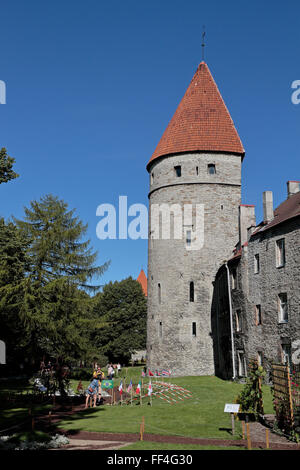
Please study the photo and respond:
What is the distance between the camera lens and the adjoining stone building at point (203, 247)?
2853cm

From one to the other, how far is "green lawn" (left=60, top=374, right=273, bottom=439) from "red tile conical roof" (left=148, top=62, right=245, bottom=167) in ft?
69.4

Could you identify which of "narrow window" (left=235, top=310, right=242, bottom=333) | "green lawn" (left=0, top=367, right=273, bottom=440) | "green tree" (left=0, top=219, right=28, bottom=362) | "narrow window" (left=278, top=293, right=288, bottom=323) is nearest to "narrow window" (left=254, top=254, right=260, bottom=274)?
"narrow window" (left=278, top=293, right=288, bottom=323)

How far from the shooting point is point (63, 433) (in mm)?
13727

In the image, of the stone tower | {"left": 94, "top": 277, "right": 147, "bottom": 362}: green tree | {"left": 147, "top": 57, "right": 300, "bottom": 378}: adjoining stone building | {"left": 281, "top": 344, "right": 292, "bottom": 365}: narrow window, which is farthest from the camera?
{"left": 94, "top": 277, "right": 147, "bottom": 362}: green tree

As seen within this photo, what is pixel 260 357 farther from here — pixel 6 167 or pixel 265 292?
pixel 6 167

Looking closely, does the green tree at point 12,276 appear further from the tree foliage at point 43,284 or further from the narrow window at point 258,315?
the narrow window at point 258,315

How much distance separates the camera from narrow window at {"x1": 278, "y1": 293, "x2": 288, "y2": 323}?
24344 mm

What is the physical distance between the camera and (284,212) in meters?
26.2

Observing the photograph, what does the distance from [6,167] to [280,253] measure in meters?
16.7

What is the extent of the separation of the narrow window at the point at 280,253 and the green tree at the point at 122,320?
28565 mm

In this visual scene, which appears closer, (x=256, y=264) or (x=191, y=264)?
(x=256, y=264)

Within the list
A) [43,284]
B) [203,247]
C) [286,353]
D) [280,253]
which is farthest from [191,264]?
[43,284]

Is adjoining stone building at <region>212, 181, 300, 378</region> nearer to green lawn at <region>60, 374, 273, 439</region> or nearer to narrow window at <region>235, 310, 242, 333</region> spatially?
narrow window at <region>235, 310, 242, 333</region>
